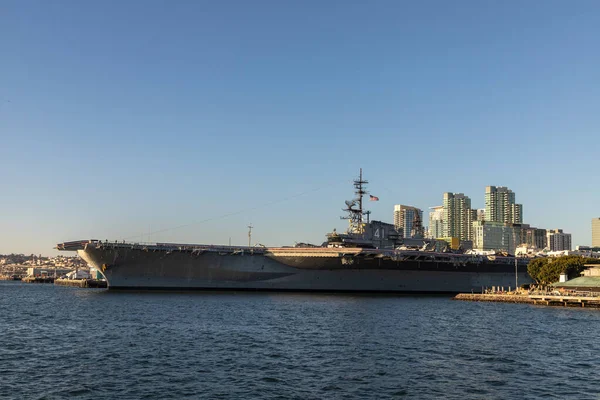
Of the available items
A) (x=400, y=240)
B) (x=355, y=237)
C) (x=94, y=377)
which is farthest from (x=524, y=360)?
(x=400, y=240)

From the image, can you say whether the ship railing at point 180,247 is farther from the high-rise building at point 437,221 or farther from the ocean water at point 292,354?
the high-rise building at point 437,221

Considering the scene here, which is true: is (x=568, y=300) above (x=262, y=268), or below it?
below

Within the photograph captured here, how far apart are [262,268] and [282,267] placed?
1.75 meters

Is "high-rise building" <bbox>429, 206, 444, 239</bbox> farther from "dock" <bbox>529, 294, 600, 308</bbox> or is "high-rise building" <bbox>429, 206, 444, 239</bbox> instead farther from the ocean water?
the ocean water

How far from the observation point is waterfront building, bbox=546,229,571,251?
165 m

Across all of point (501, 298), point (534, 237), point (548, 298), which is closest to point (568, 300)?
point (548, 298)

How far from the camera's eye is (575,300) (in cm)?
4131

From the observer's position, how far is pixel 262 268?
158 ft

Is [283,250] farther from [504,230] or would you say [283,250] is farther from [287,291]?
[504,230]

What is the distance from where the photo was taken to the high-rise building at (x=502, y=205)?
18400cm

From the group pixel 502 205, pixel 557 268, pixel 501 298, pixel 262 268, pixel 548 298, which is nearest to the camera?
pixel 548 298

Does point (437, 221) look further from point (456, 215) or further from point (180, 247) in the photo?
point (180, 247)

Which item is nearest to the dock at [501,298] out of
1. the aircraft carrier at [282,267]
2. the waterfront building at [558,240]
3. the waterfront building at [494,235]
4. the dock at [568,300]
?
the dock at [568,300]

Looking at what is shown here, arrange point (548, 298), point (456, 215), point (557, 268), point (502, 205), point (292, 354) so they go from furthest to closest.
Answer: point (456, 215) → point (502, 205) → point (557, 268) → point (548, 298) → point (292, 354)
